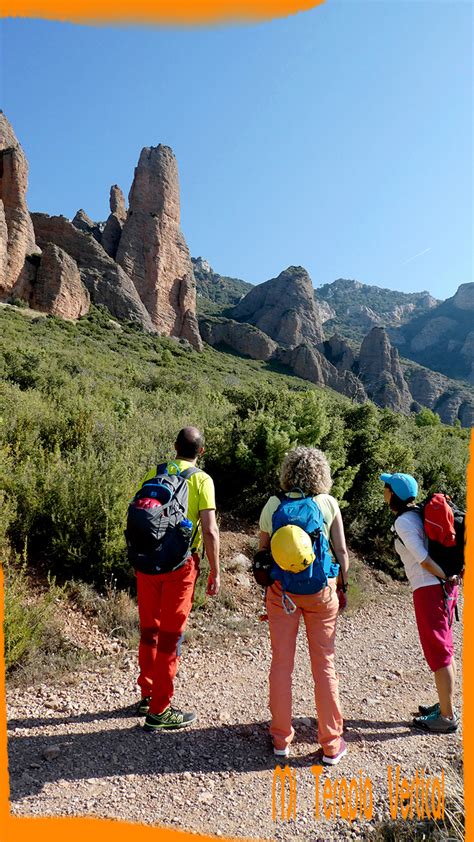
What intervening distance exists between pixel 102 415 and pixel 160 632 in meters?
4.45

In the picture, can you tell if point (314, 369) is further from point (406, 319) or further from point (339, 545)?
point (406, 319)

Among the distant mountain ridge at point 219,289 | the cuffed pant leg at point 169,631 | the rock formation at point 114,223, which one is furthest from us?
the distant mountain ridge at point 219,289

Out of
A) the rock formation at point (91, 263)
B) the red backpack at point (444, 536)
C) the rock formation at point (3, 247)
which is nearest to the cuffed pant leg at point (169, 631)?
the red backpack at point (444, 536)

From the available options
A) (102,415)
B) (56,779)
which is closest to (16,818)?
(56,779)

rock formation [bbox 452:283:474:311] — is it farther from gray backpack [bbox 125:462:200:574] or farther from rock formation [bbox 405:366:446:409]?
gray backpack [bbox 125:462:200:574]

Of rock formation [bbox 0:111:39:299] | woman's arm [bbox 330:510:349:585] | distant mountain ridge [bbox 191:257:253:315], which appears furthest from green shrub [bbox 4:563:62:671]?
distant mountain ridge [bbox 191:257:253:315]

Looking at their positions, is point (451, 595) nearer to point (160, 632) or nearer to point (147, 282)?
point (160, 632)

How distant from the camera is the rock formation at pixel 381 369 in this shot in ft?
254

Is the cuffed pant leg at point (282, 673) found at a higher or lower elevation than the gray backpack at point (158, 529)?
lower

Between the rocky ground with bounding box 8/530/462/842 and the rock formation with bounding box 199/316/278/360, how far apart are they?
6257cm

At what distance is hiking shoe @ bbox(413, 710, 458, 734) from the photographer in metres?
3.42

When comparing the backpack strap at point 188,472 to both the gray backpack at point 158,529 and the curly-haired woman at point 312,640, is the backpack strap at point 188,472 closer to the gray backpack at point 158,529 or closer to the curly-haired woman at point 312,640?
the gray backpack at point 158,529

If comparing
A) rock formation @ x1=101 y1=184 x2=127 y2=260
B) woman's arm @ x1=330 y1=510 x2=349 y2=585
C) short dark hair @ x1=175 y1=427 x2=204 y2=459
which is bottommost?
woman's arm @ x1=330 y1=510 x2=349 y2=585

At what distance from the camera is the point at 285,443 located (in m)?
6.97
